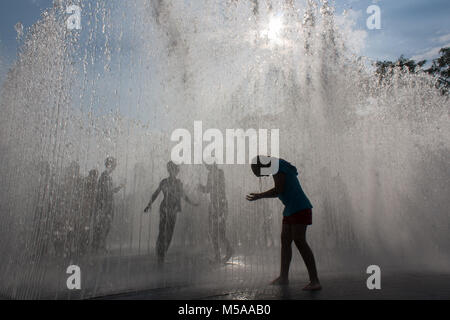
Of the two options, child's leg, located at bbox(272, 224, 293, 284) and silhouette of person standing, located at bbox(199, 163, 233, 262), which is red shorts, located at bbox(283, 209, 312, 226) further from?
silhouette of person standing, located at bbox(199, 163, 233, 262)

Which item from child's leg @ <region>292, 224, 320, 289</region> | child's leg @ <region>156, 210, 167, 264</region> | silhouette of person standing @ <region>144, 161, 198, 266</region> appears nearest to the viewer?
child's leg @ <region>292, 224, 320, 289</region>

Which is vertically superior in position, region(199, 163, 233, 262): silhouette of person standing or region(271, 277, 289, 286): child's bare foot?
region(199, 163, 233, 262): silhouette of person standing

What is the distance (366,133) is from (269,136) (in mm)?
3270

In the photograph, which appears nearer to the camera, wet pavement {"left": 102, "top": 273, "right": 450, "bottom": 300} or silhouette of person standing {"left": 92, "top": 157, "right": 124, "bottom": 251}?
wet pavement {"left": 102, "top": 273, "right": 450, "bottom": 300}

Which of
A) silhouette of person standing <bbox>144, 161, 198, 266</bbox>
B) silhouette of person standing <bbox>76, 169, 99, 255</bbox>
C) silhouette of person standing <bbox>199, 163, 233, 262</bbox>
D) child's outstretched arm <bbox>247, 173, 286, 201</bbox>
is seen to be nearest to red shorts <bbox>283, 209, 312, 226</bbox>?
child's outstretched arm <bbox>247, 173, 286, 201</bbox>

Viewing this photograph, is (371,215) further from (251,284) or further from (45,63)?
(45,63)

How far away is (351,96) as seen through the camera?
9.11m

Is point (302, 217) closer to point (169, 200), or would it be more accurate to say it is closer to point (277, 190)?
point (277, 190)

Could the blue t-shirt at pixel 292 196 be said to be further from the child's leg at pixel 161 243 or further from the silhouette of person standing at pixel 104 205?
Answer: the silhouette of person standing at pixel 104 205

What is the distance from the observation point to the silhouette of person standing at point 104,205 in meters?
6.75

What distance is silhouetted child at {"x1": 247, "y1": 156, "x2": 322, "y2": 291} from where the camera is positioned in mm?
3500

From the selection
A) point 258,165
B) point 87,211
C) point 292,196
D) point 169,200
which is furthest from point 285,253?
point 87,211

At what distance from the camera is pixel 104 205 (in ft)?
24.0

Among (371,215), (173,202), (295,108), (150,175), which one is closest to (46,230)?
(173,202)
